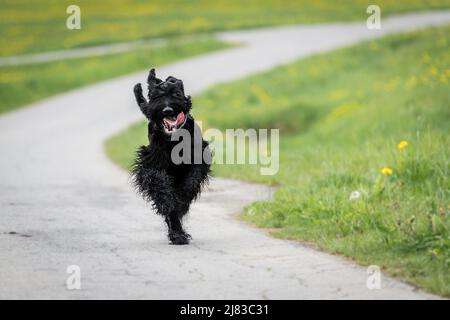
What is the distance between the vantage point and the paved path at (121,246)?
21.2 feet

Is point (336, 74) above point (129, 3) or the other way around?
the other way around

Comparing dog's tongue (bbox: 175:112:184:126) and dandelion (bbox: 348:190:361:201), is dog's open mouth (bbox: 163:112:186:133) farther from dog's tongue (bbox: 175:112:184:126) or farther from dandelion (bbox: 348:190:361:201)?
dandelion (bbox: 348:190:361:201)

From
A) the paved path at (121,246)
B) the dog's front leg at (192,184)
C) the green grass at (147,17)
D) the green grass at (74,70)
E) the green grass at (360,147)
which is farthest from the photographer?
the green grass at (147,17)

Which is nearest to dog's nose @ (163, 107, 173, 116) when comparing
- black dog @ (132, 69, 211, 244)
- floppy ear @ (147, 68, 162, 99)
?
black dog @ (132, 69, 211, 244)

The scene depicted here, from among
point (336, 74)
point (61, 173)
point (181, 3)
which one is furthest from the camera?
point (181, 3)

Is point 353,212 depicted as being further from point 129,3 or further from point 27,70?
point 129,3

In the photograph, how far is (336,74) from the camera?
26.4m

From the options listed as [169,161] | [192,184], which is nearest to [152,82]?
[169,161]

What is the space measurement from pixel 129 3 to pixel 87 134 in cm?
3324

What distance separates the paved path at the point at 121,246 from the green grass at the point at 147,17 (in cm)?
2114

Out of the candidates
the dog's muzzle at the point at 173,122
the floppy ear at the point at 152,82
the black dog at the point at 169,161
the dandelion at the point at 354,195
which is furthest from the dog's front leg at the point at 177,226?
the dandelion at the point at 354,195

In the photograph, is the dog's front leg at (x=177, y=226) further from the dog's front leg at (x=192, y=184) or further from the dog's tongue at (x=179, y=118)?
the dog's tongue at (x=179, y=118)
